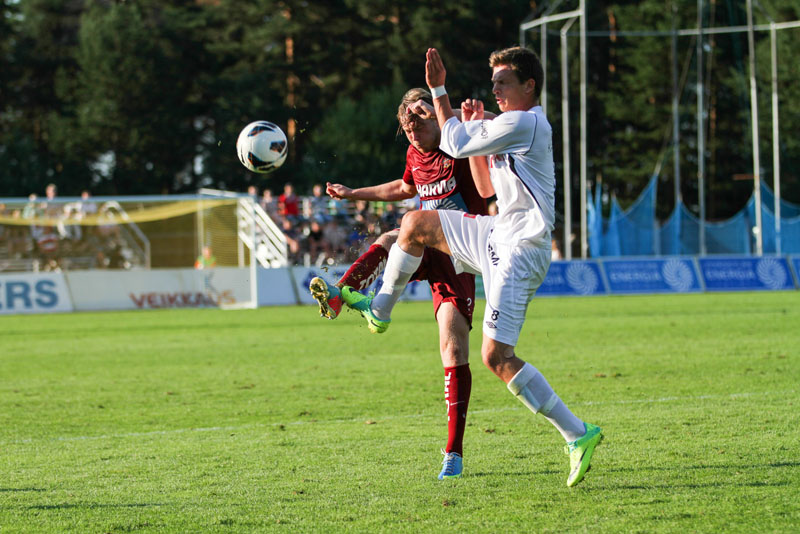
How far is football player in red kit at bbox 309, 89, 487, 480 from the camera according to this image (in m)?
6.65

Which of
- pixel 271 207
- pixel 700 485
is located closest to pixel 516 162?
pixel 700 485

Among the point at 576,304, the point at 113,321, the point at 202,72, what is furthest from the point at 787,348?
the point at 202,72

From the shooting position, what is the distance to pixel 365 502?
560cm

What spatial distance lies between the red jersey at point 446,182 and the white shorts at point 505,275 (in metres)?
0.82

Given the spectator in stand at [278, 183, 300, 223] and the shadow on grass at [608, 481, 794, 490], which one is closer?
the shadow on grass at [608, 481, 794, 490]

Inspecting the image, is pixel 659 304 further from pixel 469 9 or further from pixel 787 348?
pixel 469 9

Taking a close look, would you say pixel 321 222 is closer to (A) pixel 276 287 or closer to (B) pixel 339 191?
(A) pixel 276 287

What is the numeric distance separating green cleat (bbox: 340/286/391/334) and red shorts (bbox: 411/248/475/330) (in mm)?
347

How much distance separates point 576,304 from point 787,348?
1206 cm

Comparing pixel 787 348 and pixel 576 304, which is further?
pixel 576 304

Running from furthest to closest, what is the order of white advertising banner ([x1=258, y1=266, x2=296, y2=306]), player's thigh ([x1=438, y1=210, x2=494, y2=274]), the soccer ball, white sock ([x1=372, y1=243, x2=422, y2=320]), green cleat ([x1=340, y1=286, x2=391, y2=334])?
white advertising banner ([x1=258, y1=266, x2=296, y2=306]) → the soccer ball → green cleat ([x1=340, y1=286, x2=391, y2=334]) → white sock ([x1=372, y1=243, x2=422, y2=320]) → player's thigh ([x1=438, y1=210, x2=494, y2=274])

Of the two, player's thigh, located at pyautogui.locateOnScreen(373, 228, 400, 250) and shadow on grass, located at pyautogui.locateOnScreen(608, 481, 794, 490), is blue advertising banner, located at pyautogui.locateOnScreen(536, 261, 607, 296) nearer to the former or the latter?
player's thigh, located at pyautogui.locateOnScreen(373, 228, 400, 250)

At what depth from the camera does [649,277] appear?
30.2 metres

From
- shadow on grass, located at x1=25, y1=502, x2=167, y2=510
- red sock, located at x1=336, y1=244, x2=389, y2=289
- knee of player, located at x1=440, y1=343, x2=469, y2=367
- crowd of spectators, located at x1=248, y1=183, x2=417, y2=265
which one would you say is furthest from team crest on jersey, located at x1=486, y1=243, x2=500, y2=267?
crowd of spectators, located at x1=248, y1=183, x2=417, y2=265
